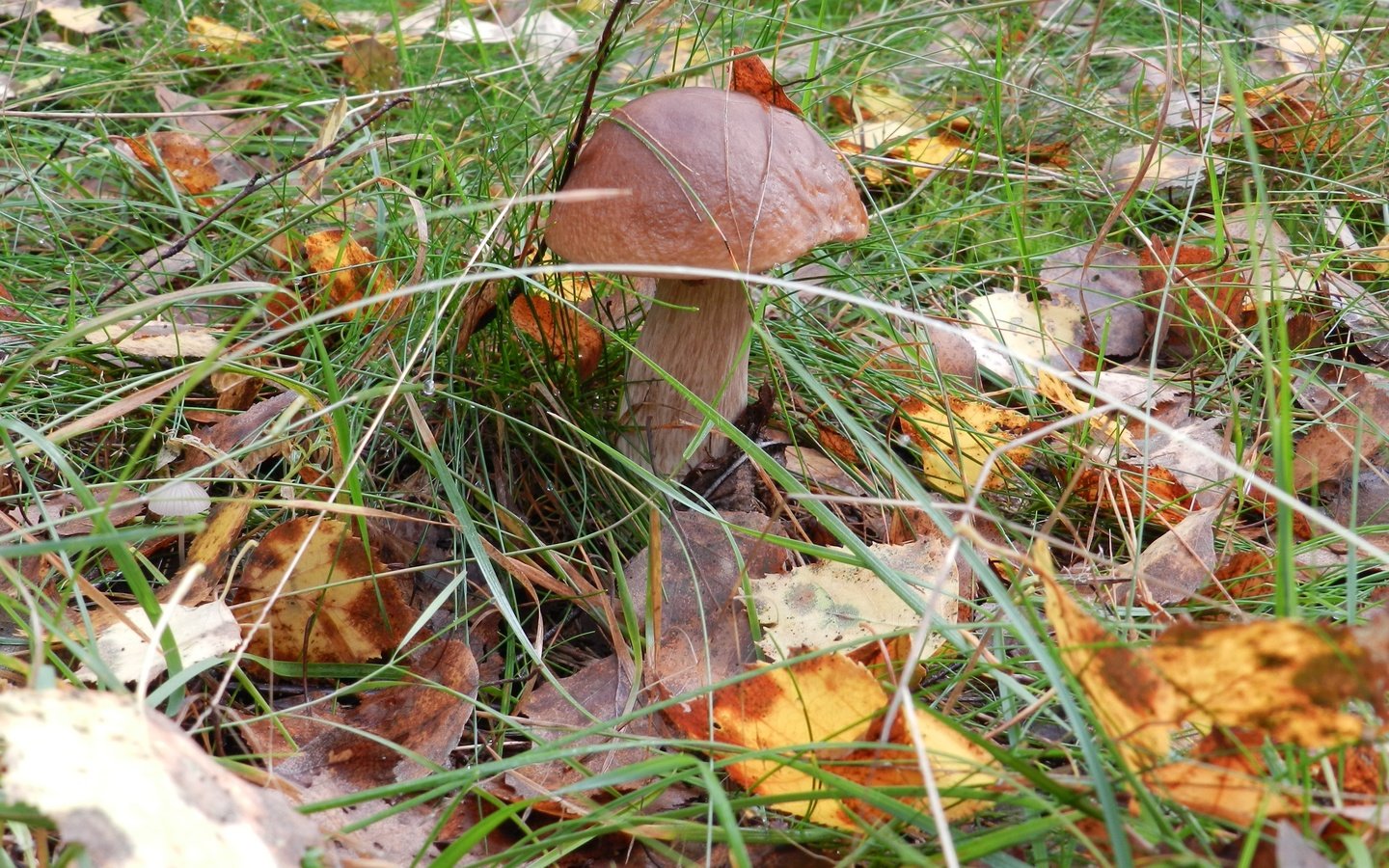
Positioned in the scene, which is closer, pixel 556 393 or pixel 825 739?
pixel 825 739

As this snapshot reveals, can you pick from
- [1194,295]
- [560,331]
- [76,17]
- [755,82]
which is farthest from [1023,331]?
[76,17]

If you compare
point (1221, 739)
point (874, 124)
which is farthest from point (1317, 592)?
point (874, 124)

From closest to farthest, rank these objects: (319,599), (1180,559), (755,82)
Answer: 1. (319,599)
2. (1180,559)
3. (755,82)

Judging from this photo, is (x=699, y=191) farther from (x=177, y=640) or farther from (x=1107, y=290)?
(x=1107, y=290)

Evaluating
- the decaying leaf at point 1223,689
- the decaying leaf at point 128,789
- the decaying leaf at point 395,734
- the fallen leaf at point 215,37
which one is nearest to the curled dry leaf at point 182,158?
the fallen leaf at point 215,37

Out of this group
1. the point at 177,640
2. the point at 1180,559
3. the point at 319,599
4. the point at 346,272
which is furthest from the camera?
the point at 346,272

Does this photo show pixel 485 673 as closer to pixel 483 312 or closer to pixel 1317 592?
pixel 483 312

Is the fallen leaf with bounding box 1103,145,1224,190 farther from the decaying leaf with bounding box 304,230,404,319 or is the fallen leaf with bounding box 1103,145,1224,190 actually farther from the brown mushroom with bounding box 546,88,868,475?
the decaying leaf with bounding box 304,230,404,319
